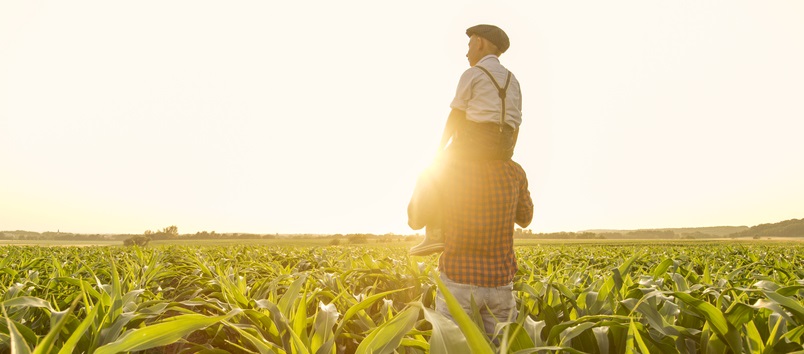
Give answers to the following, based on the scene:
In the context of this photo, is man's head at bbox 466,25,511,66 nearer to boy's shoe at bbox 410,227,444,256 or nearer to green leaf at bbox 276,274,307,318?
boy's shoe at bbox 410,227,444,256

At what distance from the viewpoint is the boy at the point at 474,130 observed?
7.86ft

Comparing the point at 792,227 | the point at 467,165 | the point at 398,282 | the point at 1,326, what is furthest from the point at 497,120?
the point at 792,227

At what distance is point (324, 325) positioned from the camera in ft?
5.39

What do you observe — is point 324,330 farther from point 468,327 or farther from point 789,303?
point 789,303

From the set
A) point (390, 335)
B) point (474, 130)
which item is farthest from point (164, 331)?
point (474, 130)

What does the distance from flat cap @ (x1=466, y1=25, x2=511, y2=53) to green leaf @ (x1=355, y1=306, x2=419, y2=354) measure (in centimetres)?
201

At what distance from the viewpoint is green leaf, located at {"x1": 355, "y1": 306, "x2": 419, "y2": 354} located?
1.12m

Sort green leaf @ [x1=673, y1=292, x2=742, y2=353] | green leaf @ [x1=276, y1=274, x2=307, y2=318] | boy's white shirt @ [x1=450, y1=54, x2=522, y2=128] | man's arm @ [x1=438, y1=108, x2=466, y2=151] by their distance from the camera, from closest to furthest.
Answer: green leaf @ [x1=673, y1=292, x2=742, y2=353]
green leaf @ [x1=276, y1=274, x2=307, y2=318]
boy's white shirt @ [x1=450, y1=54, x2=522, y2=128]
man's arm @ [x1=438, y1=108, x2=466, y2=151]

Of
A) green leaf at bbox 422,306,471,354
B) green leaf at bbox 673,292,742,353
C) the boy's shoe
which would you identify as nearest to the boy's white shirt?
the boy's shoe

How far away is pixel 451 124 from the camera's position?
8.21 ft

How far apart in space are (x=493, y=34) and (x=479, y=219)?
3.86ft

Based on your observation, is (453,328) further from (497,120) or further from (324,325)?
(497,120)

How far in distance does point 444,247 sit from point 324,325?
1059 mm

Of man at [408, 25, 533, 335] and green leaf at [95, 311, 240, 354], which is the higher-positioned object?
man at [408, 25, 533, 335]
